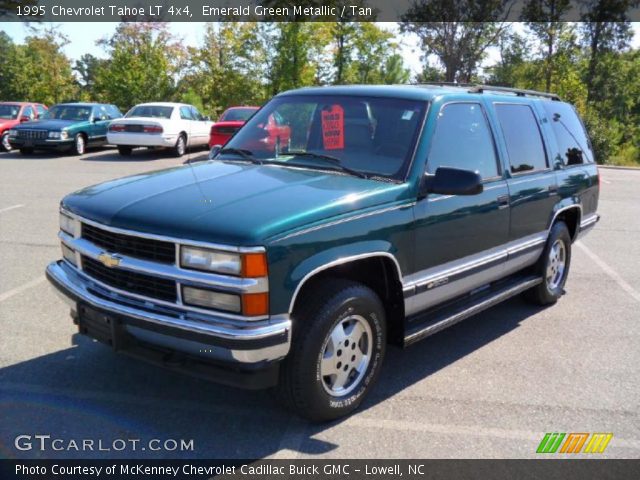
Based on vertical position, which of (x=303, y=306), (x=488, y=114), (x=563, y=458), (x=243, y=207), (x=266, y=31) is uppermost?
(x=266, y=31)

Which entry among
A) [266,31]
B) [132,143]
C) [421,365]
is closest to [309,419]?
[421,365]

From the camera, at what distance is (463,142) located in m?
4.38

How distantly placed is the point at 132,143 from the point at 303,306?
641 inches

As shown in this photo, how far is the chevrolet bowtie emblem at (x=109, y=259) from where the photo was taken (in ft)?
10.7

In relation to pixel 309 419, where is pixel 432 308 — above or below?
above

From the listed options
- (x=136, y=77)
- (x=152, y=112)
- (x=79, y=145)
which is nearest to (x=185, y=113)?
(x=152, y=112)

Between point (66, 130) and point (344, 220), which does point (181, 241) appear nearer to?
point (344, 220)

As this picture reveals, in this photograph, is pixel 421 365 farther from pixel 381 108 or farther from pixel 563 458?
pixel 381 108

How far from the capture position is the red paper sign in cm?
419

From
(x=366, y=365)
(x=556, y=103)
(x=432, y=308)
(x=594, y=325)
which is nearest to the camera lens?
(x=366, y=365)

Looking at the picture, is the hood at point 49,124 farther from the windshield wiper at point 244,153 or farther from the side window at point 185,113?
the windshield wiper at point 244,153

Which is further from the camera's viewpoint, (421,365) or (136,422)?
(421,365)

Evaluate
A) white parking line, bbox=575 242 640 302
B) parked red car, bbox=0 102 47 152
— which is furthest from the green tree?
white parking line, bbox=575 242 640 302

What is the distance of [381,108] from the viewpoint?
13.9 ft
